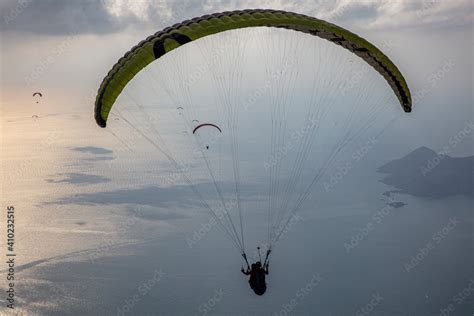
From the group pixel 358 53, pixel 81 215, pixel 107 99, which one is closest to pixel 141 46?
pixel 107 99

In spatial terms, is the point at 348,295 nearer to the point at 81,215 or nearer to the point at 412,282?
the point at 412,282

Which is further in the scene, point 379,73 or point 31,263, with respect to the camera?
point 31,263

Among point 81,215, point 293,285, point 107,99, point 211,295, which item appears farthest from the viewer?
point 81,215

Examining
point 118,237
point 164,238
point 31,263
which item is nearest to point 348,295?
point 164,238

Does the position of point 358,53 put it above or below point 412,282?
above

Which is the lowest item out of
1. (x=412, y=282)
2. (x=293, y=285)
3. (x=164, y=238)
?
(x=412, y=282)

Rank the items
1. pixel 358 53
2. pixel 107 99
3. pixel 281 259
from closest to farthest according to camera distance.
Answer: pixel 107 99
pixel 358 53
pixel 281 259

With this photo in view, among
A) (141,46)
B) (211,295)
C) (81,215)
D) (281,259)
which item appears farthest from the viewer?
(81,215)

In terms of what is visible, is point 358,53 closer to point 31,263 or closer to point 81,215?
point 31,263

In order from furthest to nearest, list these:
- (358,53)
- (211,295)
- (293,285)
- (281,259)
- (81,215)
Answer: (81,215) → (281,259) → (293,285) → (211,295) → (358,53)
